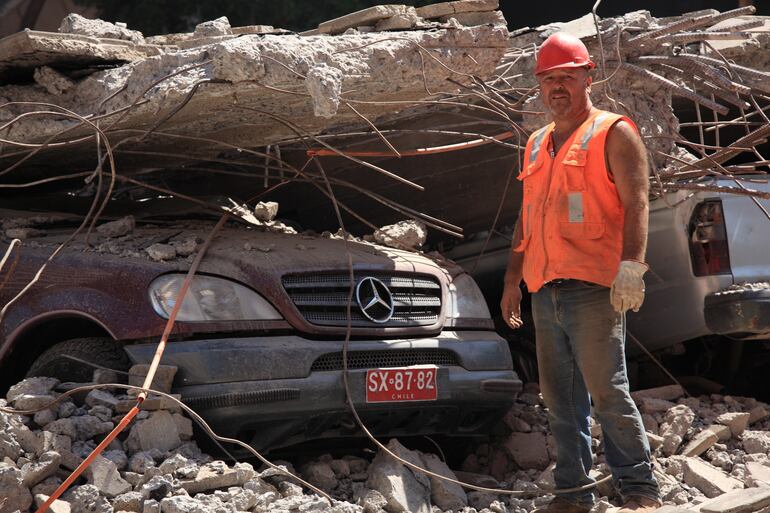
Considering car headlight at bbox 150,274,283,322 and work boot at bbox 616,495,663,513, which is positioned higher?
car headlight at bbox 150,274,283,322

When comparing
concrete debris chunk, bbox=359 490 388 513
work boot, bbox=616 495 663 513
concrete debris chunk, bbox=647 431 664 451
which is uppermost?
work boot, bbox=616 495 663 513

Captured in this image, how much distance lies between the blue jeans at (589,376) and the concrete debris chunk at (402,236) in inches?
68.2

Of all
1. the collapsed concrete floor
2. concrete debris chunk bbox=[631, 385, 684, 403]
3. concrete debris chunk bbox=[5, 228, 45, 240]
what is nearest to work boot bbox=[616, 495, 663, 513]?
the collapsed concrete floor

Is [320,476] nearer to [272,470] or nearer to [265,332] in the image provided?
[272,470]

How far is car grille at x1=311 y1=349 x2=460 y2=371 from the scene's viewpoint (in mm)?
5539

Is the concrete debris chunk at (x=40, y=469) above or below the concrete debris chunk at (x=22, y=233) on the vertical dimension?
below

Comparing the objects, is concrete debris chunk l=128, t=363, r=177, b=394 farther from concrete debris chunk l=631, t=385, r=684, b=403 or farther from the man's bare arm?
concrete debris chunk l=631, t=385, r=684, b=403

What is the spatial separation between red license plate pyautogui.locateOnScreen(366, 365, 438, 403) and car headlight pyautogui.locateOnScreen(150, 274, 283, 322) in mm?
550

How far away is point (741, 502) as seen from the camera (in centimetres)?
484

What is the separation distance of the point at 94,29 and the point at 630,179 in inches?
126

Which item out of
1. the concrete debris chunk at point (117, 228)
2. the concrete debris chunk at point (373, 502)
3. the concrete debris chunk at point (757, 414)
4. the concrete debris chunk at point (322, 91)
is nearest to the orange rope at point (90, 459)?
the concrete debris chunk at point (373, 502)

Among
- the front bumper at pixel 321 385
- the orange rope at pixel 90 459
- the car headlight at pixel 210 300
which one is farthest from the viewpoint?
the car headlight at pixel 210 300

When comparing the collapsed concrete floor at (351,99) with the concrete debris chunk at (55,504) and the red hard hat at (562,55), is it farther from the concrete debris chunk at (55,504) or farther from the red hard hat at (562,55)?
the concrete debris chunk at (55,504)

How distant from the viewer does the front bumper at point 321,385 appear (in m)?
5.23
